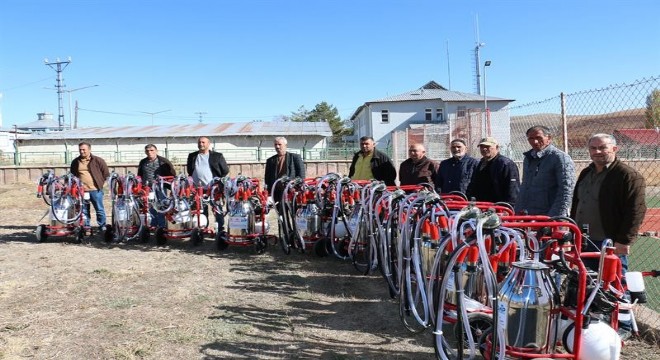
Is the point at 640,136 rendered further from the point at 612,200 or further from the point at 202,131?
the point at 202,131

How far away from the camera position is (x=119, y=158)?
24.6 meters

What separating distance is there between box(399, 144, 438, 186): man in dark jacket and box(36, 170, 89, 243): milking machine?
5239mm

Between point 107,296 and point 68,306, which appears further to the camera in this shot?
point 107,296

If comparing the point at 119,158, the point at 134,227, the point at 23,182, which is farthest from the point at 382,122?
the point at 134,227

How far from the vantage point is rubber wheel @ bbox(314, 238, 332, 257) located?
6.71 meters

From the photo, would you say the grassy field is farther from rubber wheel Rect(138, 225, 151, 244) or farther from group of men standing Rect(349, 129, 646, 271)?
rubber wheel Rect(138, 225, 151, 244)

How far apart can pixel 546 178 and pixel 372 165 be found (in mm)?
2880

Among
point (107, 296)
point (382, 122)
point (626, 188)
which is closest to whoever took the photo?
point (626, 188)

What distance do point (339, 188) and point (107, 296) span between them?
110 inches

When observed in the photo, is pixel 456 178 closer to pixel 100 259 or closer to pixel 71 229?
pixel 100 259

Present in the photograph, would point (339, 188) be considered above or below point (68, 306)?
above

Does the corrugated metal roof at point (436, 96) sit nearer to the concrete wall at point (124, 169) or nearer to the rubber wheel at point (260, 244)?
the concrete wall at point (124, 169)

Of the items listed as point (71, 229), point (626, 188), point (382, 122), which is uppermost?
point (382, 122)

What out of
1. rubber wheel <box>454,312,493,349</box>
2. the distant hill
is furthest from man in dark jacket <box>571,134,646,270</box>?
the distant hill
